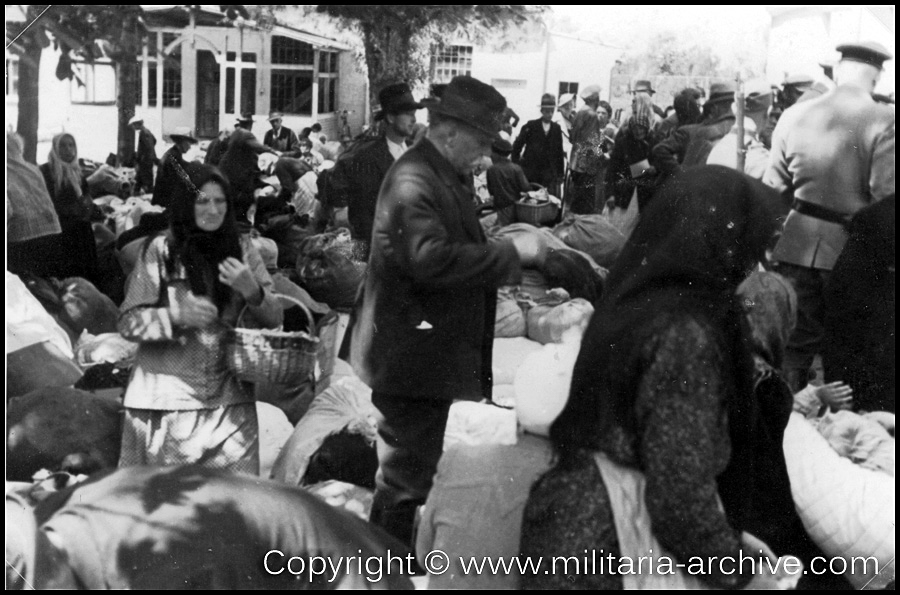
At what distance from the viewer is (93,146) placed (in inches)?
129

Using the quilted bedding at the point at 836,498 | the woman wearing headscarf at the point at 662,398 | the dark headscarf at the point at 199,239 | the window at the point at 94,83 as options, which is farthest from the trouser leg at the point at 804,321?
the window at the point at 94,83

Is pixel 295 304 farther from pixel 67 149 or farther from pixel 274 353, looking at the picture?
pixel 67 149

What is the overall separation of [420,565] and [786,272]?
141 cm

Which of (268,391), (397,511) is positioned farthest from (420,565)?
(268,391)

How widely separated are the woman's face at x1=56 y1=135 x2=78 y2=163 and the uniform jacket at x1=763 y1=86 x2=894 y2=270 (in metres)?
2.09

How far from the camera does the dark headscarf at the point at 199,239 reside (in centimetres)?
314

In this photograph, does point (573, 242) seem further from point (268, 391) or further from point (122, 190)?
point (122, 190)

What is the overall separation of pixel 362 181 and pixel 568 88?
648mm

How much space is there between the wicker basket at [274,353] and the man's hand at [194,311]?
8 centimetres

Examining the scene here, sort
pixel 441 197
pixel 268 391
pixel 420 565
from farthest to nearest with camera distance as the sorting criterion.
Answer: pixel 268 391 < pixel 420 565 < pixel 441 197

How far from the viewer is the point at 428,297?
301cm

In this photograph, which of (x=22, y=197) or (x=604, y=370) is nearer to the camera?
(x=604, y=370)

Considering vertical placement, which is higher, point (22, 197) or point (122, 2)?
point (122, 2)

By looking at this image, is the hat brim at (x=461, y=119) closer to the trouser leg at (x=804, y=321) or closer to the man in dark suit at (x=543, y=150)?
the man in dark suit at (x=543, y=150)
